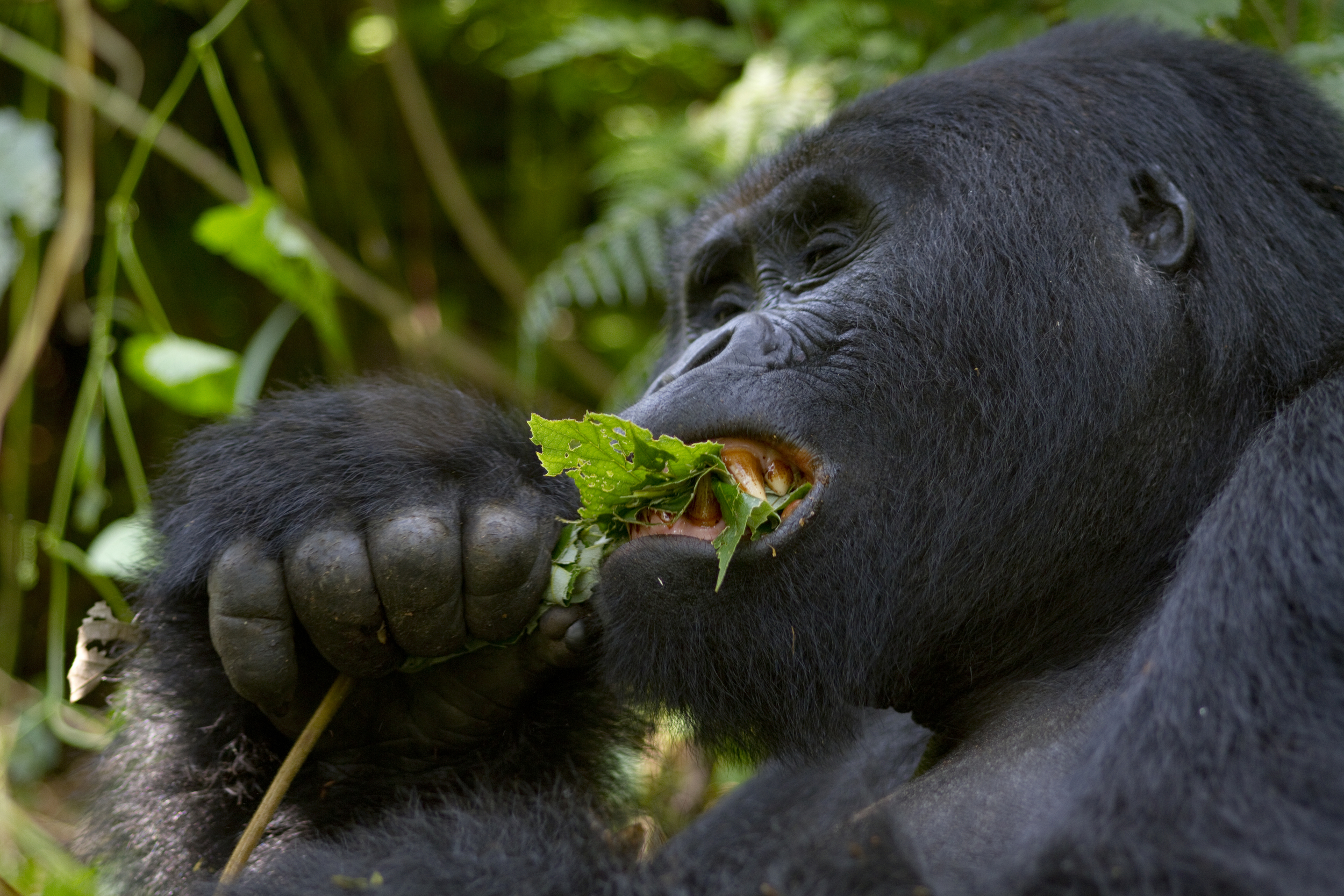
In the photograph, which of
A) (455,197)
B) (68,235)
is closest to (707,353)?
(68,235)

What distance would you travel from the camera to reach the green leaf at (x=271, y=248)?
Answer: 3.68 m

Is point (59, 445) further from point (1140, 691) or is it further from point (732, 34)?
point (1140, 691)

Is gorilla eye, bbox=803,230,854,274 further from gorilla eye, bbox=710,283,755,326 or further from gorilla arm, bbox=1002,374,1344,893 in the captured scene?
gorilla arm, bbox=1002,374,1344,893

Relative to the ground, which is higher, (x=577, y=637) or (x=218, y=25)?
(x=218, y=25)

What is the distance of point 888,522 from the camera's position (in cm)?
206

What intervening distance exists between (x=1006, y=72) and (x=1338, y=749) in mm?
1439

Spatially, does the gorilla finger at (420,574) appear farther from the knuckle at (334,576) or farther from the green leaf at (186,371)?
the green leaf at (186,371)

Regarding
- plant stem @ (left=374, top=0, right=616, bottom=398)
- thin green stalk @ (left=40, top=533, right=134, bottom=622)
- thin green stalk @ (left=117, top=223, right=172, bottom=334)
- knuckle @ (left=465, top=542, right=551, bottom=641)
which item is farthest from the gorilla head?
plant stem @ (left=374, top=0, right=616, bottom=398)

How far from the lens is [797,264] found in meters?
2.43

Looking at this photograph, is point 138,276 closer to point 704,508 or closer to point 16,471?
point 16,471

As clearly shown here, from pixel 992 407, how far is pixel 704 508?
0.51 m

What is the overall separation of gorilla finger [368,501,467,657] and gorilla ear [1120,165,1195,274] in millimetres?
1271

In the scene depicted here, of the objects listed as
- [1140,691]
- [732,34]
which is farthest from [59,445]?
[1140,691]

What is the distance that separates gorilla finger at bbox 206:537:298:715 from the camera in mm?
2080
